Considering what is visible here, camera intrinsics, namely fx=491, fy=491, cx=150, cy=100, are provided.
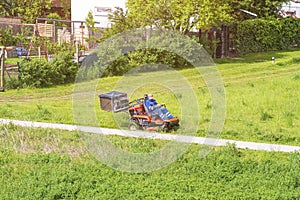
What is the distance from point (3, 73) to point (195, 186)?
11.3 meters

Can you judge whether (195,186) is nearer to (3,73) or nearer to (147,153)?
(147,153)

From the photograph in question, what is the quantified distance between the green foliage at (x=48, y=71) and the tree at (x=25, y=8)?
529 inches

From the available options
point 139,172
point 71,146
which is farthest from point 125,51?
point 139,172

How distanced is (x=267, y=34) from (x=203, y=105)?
67.0 ft

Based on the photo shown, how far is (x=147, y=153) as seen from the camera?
8.98 metres

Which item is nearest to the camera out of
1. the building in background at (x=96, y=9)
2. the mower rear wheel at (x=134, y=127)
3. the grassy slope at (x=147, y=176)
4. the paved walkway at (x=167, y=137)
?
the grassy slope at (x=147, y=176)

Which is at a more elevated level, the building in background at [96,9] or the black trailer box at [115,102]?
the building in background at [96,9]

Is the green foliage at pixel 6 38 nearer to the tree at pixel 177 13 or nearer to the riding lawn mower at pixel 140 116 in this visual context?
the tree at pixel 177 13

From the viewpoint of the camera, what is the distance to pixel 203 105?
43.6 feet

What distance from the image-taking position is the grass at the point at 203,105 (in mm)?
10867

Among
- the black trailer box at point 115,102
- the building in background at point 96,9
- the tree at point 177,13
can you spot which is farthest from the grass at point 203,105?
the building in background at point 96,9

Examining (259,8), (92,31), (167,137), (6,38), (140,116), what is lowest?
(167,137)

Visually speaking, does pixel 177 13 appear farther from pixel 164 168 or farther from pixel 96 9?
pixel 164 168

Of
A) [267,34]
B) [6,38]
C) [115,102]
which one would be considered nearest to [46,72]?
[6,38]
